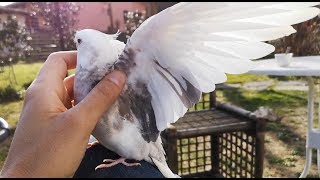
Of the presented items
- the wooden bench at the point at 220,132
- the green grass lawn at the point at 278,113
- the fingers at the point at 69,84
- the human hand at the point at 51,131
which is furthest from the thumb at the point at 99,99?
the wooden bench at the point at 220,132

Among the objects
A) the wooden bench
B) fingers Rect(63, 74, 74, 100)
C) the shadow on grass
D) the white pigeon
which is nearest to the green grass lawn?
the shadow on grass

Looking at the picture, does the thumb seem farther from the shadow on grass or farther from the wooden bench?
the shadow on grass

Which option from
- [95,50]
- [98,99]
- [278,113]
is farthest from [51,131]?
[278,113]

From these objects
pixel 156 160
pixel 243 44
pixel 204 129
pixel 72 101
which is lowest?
pixel 204 129

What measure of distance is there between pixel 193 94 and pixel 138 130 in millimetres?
143

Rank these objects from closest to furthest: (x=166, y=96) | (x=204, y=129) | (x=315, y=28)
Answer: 1. (x=166, y=96)
2. (x=204, y=129)
3. (x=315, y=28)

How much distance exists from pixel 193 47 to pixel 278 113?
8.77ft

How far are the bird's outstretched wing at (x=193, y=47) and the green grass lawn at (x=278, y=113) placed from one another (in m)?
0.62

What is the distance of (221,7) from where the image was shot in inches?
28.1

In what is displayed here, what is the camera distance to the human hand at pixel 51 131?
0.64 m

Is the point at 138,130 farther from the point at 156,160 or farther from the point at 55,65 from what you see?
the point at 55,65

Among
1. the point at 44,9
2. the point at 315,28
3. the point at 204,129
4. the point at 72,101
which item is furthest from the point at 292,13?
the point at 44,9

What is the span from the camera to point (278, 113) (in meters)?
3.28

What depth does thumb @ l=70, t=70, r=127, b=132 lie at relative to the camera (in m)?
0.69
